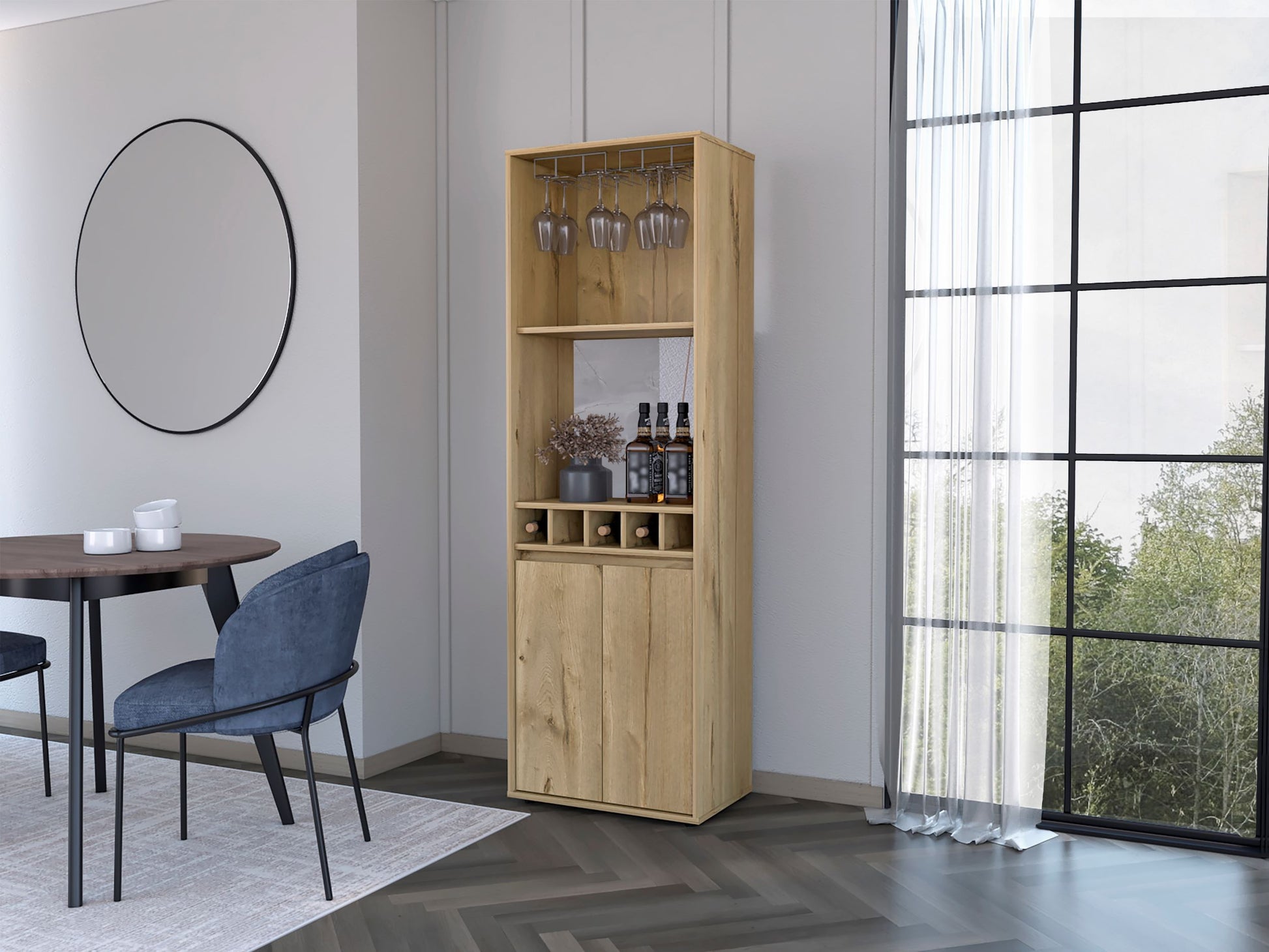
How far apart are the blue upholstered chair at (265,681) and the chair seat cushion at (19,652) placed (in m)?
0.80

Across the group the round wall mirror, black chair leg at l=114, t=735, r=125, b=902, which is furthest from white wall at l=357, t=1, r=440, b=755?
black chair leg at l=114, t=735, r=125, b=902

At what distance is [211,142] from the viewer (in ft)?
15.1

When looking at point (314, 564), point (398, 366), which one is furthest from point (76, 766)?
point (398, 366)

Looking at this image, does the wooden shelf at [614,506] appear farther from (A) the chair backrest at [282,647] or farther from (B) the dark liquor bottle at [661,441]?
(A) the chair backrest at [282,647]

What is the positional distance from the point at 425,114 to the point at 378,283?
2.40 feet

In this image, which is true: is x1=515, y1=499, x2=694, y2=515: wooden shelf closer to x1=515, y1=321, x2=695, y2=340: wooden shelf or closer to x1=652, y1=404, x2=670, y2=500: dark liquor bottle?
x1=652, y1=404, x2=670, y2=500: dark liquor bottle

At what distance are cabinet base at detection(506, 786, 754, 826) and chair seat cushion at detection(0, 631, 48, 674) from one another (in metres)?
1.60

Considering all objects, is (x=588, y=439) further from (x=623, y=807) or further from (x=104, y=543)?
(x=104, y=543)

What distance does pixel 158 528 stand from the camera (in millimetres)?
3615

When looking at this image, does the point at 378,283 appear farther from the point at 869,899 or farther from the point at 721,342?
the point at 869,899

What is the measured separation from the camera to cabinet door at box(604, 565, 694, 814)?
12.3 feet

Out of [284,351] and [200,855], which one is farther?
[284,351]

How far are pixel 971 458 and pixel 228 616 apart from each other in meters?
2.36

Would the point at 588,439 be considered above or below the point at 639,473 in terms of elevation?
above
